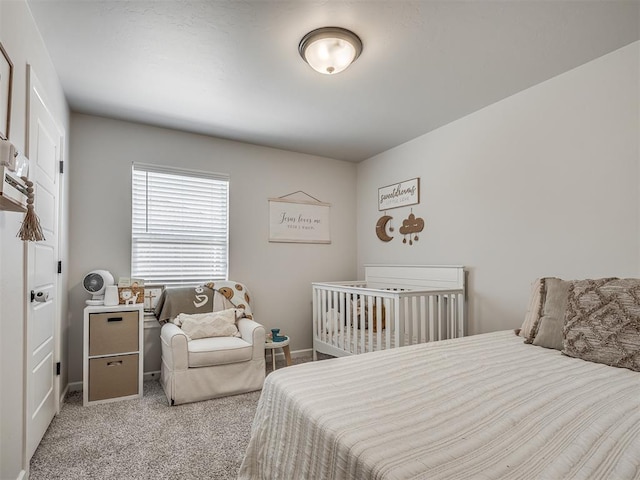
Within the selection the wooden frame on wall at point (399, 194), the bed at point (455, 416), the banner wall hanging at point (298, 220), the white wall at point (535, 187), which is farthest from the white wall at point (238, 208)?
the bed at point (455, 416)

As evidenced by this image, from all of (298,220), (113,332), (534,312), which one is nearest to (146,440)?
(113,332)

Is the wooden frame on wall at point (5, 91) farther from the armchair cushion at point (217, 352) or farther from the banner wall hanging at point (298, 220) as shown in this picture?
the banner wall hanging at point (298, 220)

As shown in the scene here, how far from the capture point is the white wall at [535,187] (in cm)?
208

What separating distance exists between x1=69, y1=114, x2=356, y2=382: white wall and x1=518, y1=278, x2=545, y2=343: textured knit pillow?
2410mm

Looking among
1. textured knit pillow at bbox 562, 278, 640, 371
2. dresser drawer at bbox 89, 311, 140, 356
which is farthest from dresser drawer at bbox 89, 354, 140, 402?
textured knit pillow at bbox 562, 278, 640, 371

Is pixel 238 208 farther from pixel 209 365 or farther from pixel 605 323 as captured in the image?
pixel 605 323

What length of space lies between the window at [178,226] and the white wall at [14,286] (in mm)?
1579

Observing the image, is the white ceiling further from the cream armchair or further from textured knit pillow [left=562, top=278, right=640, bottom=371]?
the cream armchair

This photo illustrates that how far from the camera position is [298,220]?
13.4ft

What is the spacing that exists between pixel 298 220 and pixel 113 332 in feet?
6.96

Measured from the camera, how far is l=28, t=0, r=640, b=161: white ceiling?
1.79 m

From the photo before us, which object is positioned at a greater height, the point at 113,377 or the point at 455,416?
the point at 455,416

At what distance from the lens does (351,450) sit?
934mm

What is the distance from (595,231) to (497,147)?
967 mm
